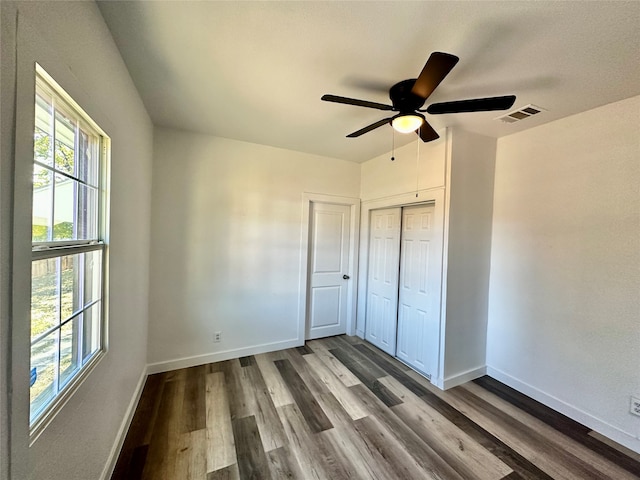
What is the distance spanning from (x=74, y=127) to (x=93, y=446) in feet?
5.33

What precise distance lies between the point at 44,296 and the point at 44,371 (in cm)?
29

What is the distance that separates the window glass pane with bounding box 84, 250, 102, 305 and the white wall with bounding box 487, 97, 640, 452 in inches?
138

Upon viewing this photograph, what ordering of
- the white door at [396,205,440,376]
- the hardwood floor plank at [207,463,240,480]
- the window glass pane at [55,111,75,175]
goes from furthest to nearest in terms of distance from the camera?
the white door at [396,205,440,376] < the hardwood floor plank at [207,463,240,480] < the window glass pane at [55,111,75,175]

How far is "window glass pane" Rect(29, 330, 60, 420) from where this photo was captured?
3.02 ft

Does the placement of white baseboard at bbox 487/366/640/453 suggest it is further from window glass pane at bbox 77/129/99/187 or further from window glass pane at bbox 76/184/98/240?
window glass pane at bbox 77/129/99/187

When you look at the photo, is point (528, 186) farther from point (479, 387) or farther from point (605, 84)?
point (479, 387)

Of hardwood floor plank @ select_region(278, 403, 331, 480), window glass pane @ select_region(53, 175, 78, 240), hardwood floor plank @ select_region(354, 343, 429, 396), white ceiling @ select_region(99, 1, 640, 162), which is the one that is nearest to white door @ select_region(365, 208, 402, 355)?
hardwood floor plank @ select_region(354, 343, 429, 396)

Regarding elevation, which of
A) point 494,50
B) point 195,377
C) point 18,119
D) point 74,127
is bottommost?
point 195,377

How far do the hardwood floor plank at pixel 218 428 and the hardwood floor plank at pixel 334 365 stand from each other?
3.75 feet

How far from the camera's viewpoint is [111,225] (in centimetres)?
154

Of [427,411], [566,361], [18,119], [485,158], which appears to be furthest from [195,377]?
[485,158]

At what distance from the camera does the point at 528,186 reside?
8.34 feet

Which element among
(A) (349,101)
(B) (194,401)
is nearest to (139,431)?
(B) (194,401)

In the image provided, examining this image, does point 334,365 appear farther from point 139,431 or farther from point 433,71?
point 433,71
